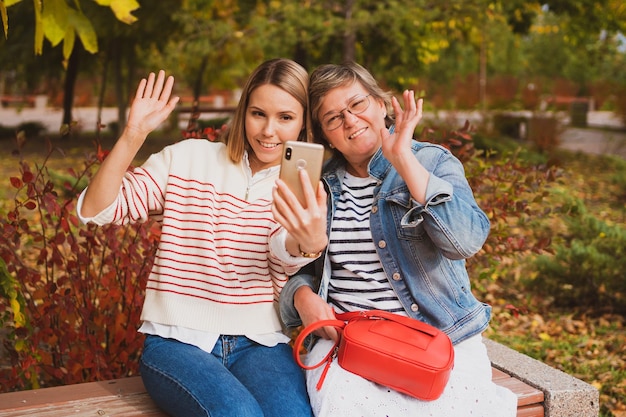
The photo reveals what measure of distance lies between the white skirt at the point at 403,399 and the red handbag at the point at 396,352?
4 cm

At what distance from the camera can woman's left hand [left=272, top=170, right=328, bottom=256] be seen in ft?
6.75

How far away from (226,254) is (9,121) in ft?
94.5

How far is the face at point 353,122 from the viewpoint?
243cm

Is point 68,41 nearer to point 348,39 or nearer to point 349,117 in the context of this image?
point 349,117

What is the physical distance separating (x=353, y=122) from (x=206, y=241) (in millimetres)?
634

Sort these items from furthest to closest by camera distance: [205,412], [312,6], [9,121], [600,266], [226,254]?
1. [9,121]
2. [312,6]
3. [600,266]
4. [226,254]
5. [205,412]

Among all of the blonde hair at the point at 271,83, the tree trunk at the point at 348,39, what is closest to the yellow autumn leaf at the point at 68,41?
the blonde hair at the point at 271,83

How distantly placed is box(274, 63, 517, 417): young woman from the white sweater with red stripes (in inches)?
5.9

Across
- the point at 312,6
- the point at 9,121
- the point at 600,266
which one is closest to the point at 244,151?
the point at 600,266

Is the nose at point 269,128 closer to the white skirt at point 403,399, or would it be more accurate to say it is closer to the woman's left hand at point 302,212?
the woman's left hand at point 302,212

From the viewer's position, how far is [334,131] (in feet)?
8.06

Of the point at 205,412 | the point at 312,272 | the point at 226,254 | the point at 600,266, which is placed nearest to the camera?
the point at 205,412

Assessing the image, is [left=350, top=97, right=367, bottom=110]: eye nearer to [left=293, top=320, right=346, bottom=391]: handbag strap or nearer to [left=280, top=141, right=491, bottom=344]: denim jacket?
Result: [left=280, top=141, right=491, bottom=344]: denim jacket

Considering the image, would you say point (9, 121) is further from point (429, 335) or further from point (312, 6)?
point (429, 335)
